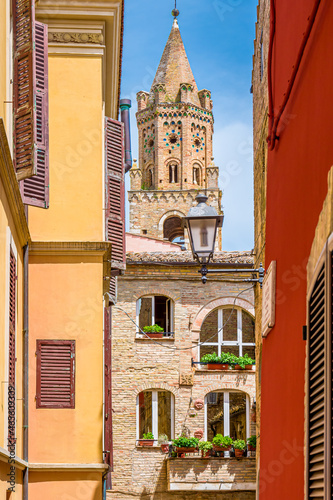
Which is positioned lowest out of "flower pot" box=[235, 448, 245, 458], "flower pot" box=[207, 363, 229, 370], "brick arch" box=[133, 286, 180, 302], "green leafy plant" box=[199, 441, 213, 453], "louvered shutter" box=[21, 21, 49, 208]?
"flower pot" box=[235, 448, 245, 458]

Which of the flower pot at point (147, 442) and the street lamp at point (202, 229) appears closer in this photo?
the street lamp at point (202, 229)

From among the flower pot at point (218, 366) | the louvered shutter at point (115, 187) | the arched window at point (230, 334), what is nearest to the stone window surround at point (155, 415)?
the flower pot at point (218, 366)

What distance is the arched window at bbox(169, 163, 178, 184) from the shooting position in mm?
62719

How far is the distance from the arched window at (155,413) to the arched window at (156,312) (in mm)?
2153

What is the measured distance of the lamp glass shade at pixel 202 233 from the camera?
9227 millimetres

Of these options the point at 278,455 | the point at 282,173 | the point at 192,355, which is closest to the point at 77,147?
the point at 282,173

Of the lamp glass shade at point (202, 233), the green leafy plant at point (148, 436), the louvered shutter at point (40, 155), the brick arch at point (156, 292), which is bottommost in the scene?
the green leafy plant at point (148, 436)

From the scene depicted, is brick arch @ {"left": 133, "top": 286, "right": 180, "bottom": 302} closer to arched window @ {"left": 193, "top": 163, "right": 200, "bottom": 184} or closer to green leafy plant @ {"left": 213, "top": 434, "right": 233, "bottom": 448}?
green leafy plant @ {"left": 213, "top": 434, "right": 233, "bottom": 448}

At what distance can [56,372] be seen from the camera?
11.4 metres

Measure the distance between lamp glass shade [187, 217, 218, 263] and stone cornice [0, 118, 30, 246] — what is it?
171cm

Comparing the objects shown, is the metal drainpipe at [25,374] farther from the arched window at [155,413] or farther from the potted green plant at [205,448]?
the arched window at [155,413]

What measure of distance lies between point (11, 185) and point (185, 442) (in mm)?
20906

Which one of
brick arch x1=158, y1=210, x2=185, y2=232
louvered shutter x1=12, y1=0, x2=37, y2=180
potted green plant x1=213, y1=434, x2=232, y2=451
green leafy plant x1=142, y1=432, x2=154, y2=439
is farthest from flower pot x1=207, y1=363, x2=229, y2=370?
brick arch x1=158, y1=210, x2=185, y2=232

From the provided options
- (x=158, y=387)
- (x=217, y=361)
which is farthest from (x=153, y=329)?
(x=217, y=361)
